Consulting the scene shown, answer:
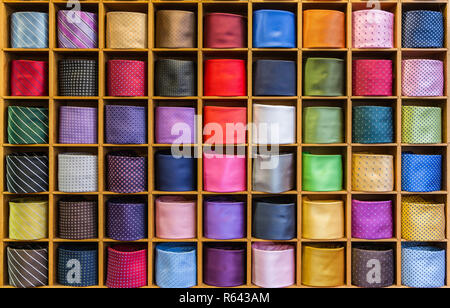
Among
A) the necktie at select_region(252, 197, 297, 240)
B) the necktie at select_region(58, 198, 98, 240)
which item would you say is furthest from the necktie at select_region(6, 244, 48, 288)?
the necktie at select_region(252, 197, 297, 240)

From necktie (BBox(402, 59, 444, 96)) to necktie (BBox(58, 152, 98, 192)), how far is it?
238 centimetres

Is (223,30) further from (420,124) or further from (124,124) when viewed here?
(420,124)

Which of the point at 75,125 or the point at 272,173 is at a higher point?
the point at 75,125

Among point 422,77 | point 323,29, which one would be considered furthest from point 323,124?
point 422,77

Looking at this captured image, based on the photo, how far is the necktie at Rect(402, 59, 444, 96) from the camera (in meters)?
2.67

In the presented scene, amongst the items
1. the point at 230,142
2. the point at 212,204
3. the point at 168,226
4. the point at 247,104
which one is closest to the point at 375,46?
the point at 247,104

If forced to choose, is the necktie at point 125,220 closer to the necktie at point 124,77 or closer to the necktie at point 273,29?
the necktie at point 124,77

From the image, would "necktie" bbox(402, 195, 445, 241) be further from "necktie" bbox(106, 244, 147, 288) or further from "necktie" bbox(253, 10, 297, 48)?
"necktie" bbox(106, 244, 147, 288)

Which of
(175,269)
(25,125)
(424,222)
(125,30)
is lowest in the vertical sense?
(175,269)

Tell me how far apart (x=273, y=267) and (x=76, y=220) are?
1.47m

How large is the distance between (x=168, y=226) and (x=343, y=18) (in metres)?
2.00

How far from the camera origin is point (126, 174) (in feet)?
8.68

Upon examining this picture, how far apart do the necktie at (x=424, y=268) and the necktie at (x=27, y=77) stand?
2971 mm

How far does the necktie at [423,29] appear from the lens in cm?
266
